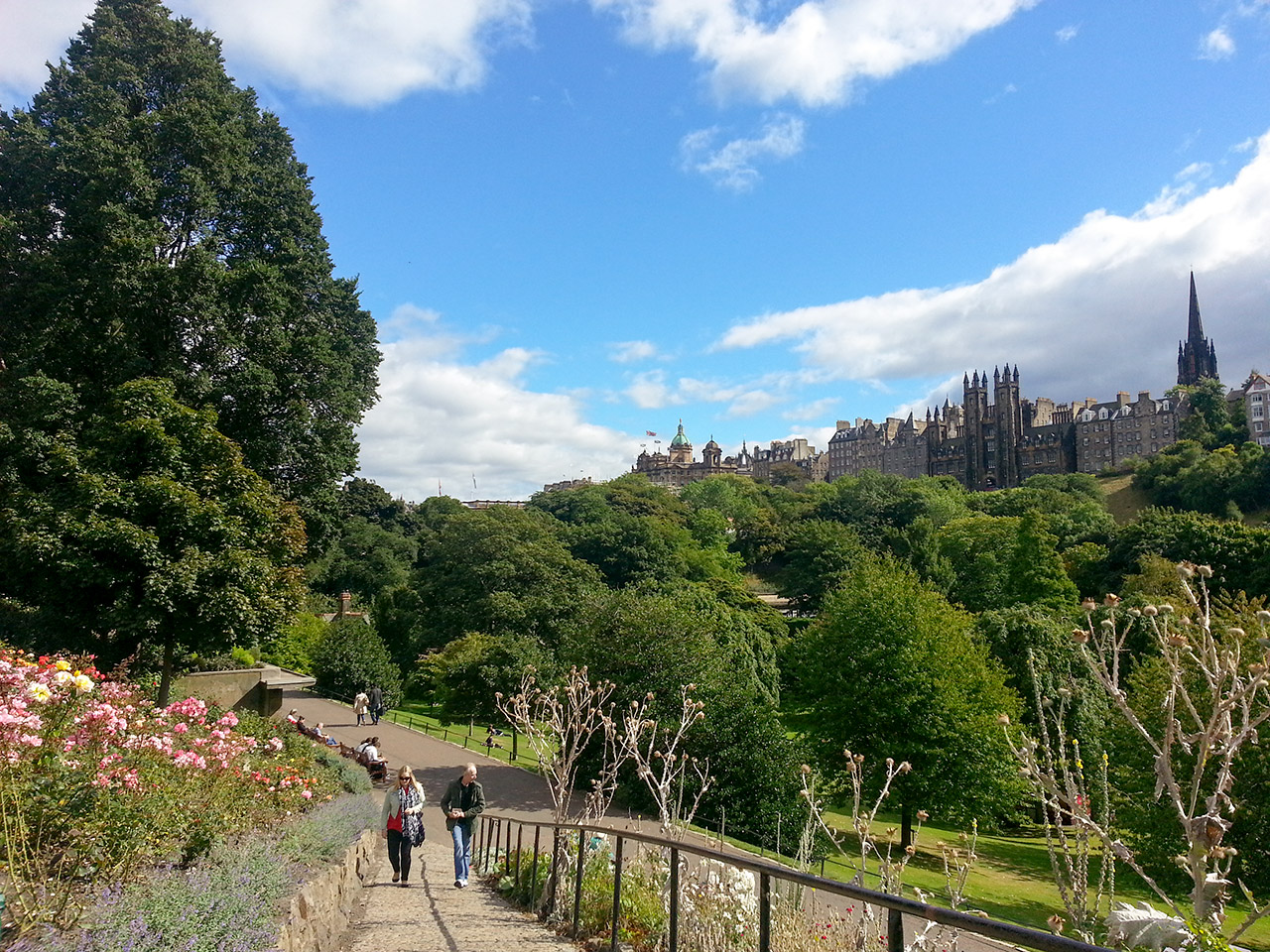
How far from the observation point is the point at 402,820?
10.1 m

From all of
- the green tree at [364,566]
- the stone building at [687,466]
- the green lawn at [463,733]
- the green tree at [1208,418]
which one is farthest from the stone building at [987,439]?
the green lawn at [463,733]

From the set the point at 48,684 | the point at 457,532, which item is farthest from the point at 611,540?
the point at 48,684

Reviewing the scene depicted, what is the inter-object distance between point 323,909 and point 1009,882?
64.5 feet

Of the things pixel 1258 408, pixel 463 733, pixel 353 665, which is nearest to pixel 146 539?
pixel 463 733

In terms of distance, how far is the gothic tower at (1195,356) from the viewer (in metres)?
124

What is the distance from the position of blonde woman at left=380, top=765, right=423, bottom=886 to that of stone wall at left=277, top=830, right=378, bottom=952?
0.63 m

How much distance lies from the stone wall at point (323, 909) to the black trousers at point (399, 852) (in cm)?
72

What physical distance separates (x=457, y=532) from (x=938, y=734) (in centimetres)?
3267

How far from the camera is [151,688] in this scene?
15.7 metres

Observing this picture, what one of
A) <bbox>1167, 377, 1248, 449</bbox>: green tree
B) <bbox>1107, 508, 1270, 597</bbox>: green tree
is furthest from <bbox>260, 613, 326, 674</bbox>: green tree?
<bbox>1167, 377, 1248, 449</bbox>: green tree

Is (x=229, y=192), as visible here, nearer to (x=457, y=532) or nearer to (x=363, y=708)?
(x=363, y=708)

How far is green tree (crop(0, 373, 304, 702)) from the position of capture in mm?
13805

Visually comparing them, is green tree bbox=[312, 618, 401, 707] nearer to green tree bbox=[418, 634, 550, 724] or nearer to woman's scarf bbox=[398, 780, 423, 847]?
green tree bbox=[418, 634, 550, 724]

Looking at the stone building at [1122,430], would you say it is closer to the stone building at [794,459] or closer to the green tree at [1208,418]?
the green tree at [1208,418]
